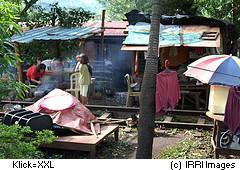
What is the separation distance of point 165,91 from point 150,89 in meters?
3.07

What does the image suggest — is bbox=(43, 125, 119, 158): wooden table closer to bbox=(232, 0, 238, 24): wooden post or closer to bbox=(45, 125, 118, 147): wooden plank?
bbox=(45, 125, 118, 147): wooden plank

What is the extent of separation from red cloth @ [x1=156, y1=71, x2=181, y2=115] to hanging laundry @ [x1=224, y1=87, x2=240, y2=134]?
2129mm

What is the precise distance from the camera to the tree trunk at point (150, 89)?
213 inches

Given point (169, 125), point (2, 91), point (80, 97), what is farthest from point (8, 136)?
point (80, 97)

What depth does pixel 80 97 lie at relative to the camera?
40.0 feet

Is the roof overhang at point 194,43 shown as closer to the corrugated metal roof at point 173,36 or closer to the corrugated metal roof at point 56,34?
the corrugated metal roof at point 173,36

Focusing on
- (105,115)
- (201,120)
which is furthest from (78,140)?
(201,120)

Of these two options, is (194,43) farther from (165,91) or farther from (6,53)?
(6,53)

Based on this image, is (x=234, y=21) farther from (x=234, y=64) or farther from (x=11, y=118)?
(x=11, y=118)

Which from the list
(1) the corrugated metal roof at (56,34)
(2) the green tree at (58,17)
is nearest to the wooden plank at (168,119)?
(1) the corrugated metal roof at (56,34)

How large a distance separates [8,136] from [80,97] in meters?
8.29

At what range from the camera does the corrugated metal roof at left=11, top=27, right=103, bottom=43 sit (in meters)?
13.9

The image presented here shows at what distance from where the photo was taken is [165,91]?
27.7 ft

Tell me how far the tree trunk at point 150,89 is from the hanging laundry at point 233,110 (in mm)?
1556
